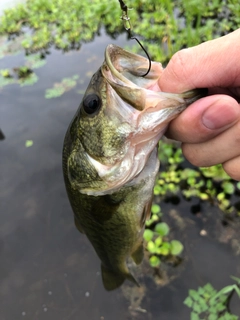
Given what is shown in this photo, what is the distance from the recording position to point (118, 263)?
1915 millimetres

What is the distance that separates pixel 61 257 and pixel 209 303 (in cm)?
139

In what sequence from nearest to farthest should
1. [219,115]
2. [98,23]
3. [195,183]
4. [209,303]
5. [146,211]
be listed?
1. [219,115]
2. [146,211]
3. [209,303]
4. [195,183]
5. [98,23]

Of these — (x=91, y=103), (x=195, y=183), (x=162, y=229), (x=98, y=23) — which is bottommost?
(x=162, y=229)

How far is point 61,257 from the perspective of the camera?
114 inches

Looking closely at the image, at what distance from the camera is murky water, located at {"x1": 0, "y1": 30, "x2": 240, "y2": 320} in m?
2.50

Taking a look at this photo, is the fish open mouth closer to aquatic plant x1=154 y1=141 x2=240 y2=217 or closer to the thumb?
the thumb

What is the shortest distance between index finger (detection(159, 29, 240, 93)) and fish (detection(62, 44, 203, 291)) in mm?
47

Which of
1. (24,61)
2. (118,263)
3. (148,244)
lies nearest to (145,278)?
(148,244)

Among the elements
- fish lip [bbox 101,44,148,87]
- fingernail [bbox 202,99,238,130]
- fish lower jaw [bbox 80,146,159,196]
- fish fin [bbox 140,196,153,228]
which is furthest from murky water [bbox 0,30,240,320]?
fish lip [bbox 101,44,148,87]

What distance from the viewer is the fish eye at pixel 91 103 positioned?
3.91 ft

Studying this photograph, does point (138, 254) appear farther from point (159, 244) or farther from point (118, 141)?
point (118, 141)

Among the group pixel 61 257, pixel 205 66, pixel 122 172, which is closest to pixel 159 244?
pixel 61 257

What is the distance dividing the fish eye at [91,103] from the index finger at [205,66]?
26 cm

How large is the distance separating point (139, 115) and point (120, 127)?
0.10 metres
